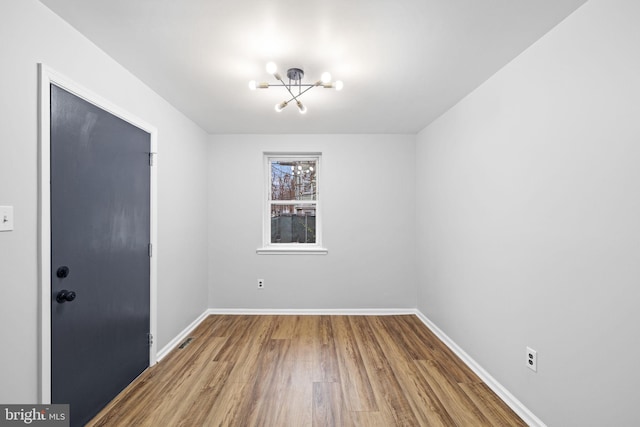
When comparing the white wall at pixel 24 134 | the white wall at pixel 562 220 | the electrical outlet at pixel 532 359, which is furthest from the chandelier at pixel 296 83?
the electrical outlet at pixel 532 359

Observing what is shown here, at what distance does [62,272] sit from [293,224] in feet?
9.12

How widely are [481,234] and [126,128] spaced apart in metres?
3.01

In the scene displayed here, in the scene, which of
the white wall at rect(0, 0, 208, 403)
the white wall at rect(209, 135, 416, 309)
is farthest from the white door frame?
the white wall at rect(209, 135, 416, 309)

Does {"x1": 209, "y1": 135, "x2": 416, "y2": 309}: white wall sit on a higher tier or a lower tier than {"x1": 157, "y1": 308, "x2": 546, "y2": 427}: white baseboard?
higher

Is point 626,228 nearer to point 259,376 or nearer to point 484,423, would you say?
point 484,423

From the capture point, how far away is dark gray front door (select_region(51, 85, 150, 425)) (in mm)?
1620

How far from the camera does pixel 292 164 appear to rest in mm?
4176

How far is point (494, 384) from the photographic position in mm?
2211

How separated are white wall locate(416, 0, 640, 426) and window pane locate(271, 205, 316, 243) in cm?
212

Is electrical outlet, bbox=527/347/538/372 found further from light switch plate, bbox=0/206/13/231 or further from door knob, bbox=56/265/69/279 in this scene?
light switch plate, bbox=0/206/13/231

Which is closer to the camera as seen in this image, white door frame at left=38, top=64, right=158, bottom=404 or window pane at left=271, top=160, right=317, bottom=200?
white door frame at left=38, top=64, right=158, bottom=404

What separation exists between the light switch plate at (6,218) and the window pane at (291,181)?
9.54ft

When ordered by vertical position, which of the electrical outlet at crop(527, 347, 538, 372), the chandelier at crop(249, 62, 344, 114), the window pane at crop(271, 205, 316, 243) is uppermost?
the chandelier at crop(249, 62, 344, 114)

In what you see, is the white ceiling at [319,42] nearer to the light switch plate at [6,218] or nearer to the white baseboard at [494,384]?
the light switch plate at [6,218]
